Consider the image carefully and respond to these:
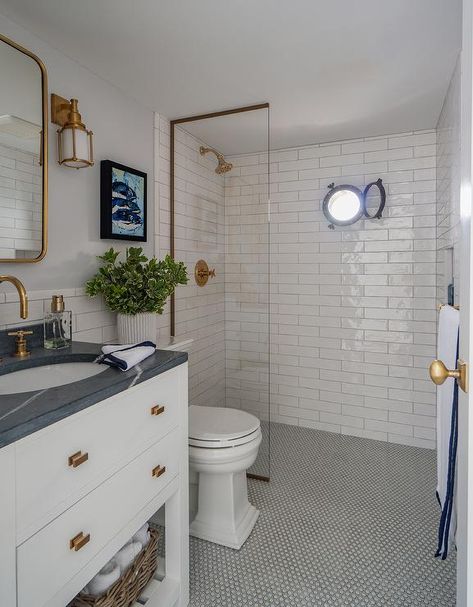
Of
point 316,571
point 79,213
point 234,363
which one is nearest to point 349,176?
point 234,363

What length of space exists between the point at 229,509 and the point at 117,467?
3.24 feet

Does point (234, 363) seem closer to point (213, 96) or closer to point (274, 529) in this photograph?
point (274, 529)

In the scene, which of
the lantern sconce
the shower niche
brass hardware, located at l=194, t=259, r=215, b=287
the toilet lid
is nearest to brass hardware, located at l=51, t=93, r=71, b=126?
the lantern sconce

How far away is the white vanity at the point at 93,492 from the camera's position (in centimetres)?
89

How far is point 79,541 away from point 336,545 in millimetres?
1369

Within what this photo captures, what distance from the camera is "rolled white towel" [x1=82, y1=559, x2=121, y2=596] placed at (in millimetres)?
1347

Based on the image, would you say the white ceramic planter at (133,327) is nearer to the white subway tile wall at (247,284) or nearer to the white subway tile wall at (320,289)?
the white subway tile wall at (320,289)

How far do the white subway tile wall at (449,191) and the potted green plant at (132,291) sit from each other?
1.41 m

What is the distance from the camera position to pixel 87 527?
3.59 feet

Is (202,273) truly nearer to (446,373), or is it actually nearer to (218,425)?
(218,425)

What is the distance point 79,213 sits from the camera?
1.98m

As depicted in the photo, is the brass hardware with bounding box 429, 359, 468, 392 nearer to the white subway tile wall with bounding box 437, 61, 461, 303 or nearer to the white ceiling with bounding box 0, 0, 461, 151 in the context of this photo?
the white subway tile wall with bounding box 437, 61, 461, 303

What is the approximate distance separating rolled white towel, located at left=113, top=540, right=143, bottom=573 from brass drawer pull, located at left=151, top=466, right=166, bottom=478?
35 cm

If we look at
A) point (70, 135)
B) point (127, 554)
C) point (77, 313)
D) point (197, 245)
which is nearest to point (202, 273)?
point (197, 245)
